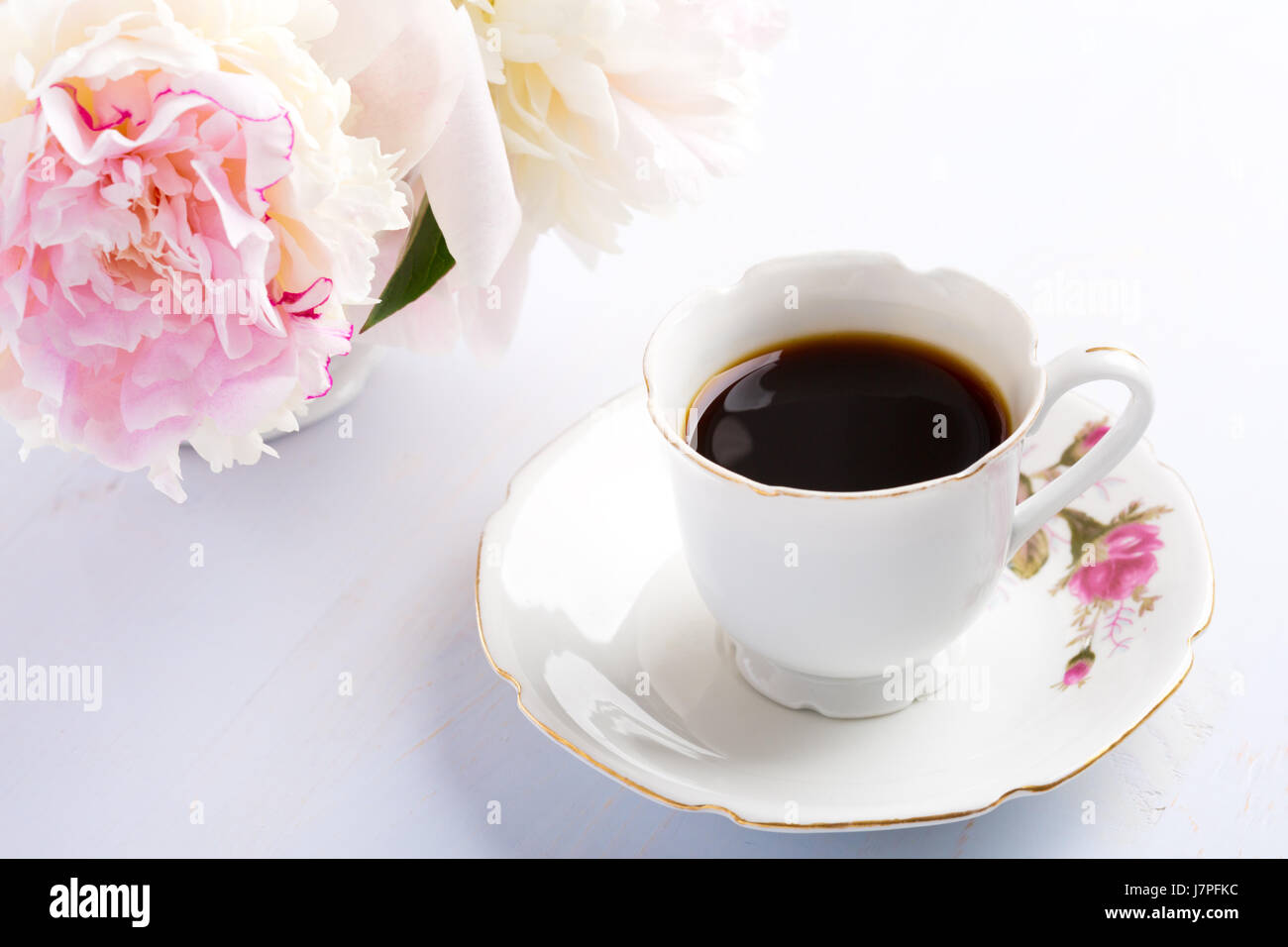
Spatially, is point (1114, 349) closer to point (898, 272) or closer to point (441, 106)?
point (898, 272)

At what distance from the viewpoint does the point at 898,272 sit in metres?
0.70

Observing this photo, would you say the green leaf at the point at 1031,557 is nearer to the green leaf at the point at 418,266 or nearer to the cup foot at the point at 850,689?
the cup foot at the point at 850,689

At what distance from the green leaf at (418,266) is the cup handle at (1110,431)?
33cm

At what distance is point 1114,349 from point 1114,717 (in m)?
0.18

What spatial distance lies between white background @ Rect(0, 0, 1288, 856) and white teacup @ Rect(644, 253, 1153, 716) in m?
0.10

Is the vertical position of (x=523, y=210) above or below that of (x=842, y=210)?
above

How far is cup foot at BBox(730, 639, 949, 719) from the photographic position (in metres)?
0.66

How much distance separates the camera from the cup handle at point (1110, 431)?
61 centimetres

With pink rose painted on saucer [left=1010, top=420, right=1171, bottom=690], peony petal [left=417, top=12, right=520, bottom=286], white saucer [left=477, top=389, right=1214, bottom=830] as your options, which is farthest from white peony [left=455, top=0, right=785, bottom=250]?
pink rose painted on saucer [left=1010, top=420, right=1171, bottom=690]

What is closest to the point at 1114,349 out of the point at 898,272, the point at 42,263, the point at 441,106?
the point at 898,272
